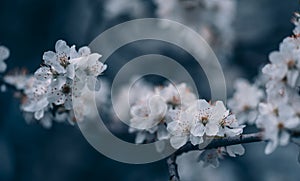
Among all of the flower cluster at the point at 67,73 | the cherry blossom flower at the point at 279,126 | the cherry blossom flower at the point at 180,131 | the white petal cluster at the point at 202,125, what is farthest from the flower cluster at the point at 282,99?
the flower cluster at the point at 67,73

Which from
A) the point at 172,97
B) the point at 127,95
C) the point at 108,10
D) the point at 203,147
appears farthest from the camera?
the point at 108,10

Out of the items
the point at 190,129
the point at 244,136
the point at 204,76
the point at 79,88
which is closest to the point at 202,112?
the point at 190,129

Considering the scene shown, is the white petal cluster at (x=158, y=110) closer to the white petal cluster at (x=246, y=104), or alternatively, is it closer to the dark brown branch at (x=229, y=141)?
the dark brown branch at (x=229, y=141)

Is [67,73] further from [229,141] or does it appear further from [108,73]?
[108,73]

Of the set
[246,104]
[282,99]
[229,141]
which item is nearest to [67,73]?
[229,141]

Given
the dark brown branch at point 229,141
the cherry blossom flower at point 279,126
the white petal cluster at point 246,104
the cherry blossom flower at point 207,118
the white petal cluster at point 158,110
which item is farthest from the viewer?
the white petal cluster at point 246,104

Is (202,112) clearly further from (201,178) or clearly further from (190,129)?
(201,178)

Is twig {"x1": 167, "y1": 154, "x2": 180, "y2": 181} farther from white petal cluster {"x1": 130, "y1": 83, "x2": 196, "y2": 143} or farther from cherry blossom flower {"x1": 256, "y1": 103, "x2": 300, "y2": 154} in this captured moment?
cherry blossom flower {"x1": 256, "y1": 103, "x2": 300, "y2": 154}

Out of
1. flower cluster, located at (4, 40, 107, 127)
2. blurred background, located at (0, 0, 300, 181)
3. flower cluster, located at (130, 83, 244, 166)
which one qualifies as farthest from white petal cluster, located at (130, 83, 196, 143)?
blurred background, located at (0, 0, 300, 181)
